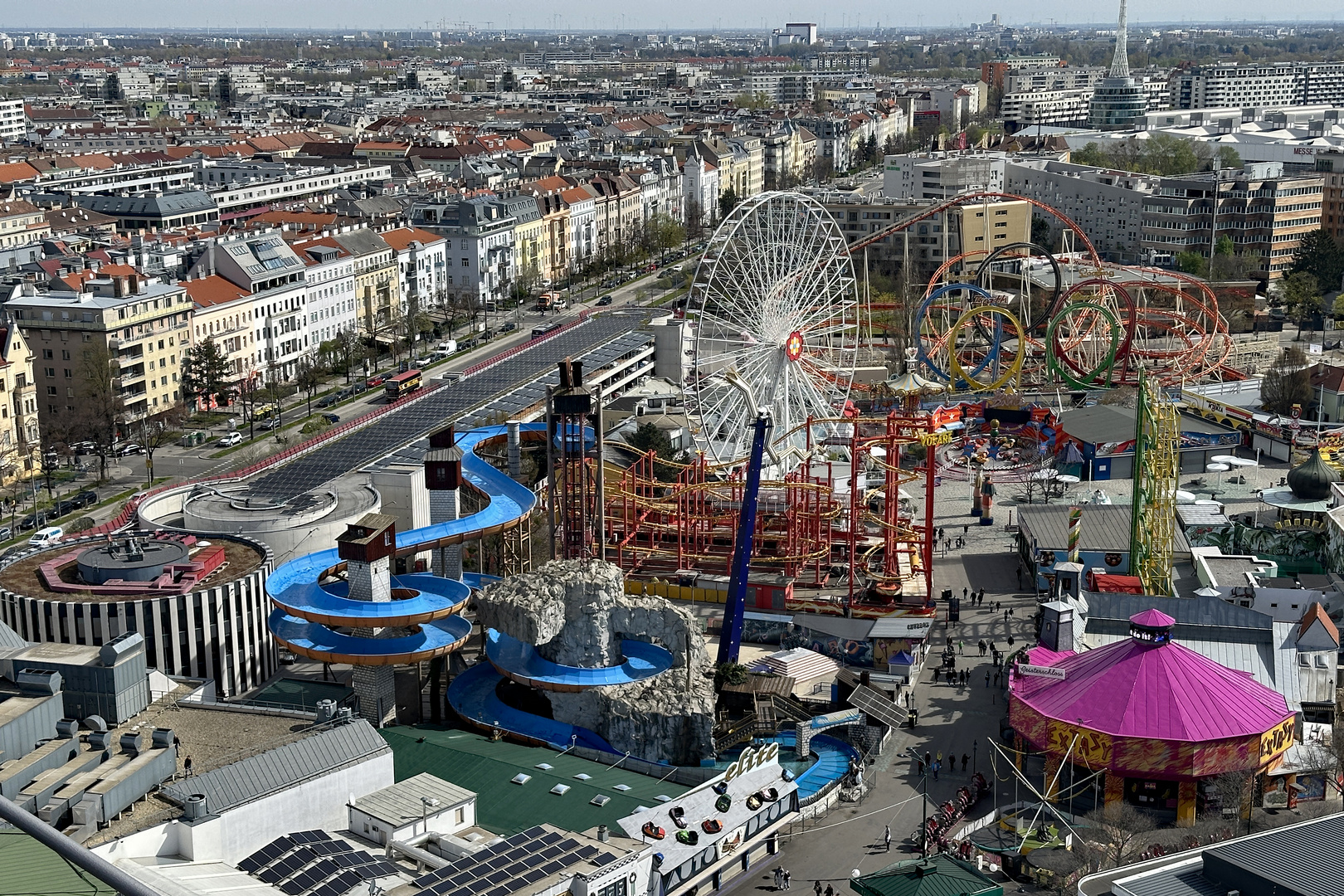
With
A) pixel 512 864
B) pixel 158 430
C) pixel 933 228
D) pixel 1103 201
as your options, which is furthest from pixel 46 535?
pixel 1103 201

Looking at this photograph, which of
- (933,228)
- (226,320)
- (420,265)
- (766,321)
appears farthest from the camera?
(933,228)

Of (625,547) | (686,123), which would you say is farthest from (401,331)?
(686,123)

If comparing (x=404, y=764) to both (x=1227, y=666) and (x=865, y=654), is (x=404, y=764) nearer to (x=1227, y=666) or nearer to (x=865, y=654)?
(x=865, y=654)

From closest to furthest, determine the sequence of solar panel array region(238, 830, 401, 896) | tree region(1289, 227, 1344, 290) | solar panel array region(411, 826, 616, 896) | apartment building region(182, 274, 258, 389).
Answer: solar panel array region(411, 826, 616, 896), solar panel array region(238, 830, 401, 896), apartment building region(182, 274, 258, 389), tree region(1289, 227, 1344, 290)

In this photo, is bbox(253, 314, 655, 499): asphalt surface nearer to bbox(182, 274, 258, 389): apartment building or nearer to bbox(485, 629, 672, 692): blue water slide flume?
bbox(182, 274, 258, 389): apartment building

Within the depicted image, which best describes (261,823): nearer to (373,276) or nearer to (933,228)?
(373,276)

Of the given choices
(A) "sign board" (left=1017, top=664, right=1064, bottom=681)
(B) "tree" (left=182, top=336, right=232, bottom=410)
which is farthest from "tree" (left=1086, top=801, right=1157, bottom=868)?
(B) "tree" (left=182, top=336, right=232, bottom=410)
